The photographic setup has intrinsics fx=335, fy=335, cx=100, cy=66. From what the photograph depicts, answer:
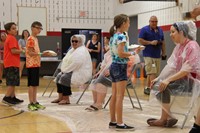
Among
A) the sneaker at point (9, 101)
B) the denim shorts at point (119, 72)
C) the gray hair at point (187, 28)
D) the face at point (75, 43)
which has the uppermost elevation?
the gray hair at point (187, 28)

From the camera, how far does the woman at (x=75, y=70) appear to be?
5.49 meters

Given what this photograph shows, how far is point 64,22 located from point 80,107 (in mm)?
6999

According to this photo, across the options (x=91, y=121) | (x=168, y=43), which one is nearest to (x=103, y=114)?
(x=91, y=121)

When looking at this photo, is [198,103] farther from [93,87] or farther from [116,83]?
[93,87]

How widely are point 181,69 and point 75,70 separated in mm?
2288

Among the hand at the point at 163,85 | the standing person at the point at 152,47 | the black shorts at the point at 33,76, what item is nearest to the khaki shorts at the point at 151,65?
the standing person at the point at 152,47

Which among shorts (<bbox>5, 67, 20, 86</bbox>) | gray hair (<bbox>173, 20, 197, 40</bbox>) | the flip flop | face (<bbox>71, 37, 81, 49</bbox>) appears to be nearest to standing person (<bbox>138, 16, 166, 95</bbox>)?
face (<bbox>71, 37, 81, 49</bbox>)

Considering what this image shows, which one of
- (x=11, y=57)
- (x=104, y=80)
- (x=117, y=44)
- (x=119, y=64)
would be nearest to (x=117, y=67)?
(x=119, y=64)

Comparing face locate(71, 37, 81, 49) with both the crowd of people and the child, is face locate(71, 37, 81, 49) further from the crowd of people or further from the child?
the child

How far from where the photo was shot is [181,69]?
12.0 feet

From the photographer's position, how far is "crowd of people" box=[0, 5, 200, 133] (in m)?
3.68

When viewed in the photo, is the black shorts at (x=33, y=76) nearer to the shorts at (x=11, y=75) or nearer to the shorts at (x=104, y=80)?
the shorts at (x=11, y=75)

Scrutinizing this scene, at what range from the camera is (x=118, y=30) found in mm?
3760

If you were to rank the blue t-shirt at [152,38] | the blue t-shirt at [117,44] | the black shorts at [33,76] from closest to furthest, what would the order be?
the blue t-shirt at [117,44], the black shorts at [33,76], the blue t-shirt at [152,38]
